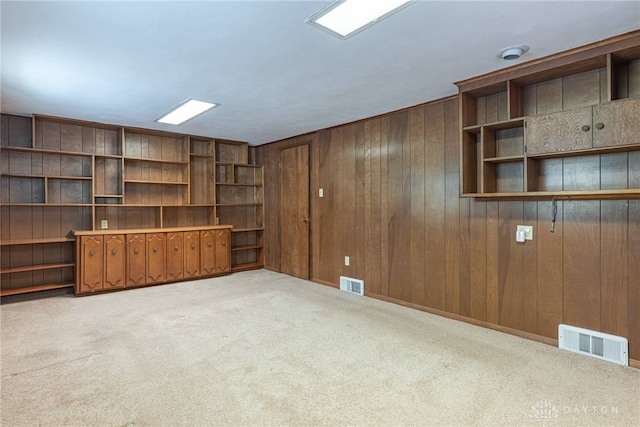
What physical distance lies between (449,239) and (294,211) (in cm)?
264

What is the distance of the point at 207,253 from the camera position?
5.24 m

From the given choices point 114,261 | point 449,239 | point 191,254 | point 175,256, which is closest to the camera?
point 449,239

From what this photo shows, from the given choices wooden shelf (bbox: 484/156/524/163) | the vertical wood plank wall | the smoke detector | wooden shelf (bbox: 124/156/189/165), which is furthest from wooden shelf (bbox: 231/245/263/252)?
the smoke detector

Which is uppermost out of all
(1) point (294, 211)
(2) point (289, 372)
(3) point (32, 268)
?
(1) point (294, 211)

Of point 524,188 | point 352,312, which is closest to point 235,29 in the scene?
point 524,188

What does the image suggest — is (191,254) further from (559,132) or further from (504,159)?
(559,132)

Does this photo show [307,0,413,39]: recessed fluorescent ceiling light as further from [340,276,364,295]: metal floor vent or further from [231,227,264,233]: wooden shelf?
[231,227,264,233]: wooden shelf

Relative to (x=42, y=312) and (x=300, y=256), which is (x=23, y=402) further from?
(x=300, y=256)

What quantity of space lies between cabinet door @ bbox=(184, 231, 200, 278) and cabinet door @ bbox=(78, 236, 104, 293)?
1070mm

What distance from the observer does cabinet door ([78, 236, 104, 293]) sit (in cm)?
419

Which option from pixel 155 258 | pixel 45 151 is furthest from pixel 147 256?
pixel 45 151

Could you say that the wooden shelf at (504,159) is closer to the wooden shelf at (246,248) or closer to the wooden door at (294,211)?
the wooden door at (294,211)

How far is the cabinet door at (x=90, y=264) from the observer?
419 cm

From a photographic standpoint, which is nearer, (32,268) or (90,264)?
(32,268)
